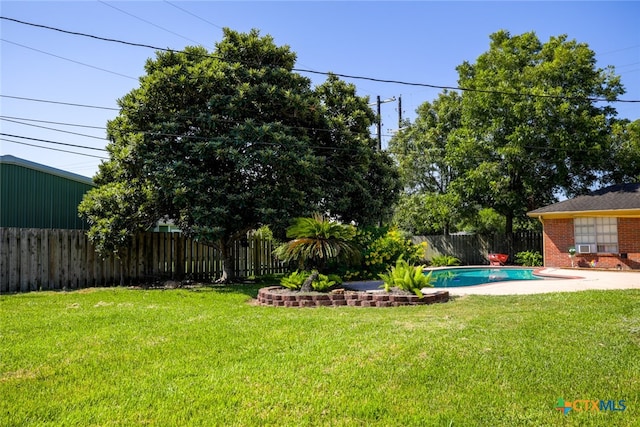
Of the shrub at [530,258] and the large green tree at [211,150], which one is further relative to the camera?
the shrub at [530,258]

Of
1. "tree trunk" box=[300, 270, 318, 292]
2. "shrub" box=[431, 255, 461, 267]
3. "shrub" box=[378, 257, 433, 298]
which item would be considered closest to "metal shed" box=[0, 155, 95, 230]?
"tree trunk" box=[300, 270, 318, 292]

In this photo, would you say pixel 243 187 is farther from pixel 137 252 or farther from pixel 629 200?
pixel 629 200

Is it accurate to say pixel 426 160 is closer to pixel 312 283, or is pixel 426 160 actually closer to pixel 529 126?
pixel 529 126

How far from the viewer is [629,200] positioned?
16.2 m

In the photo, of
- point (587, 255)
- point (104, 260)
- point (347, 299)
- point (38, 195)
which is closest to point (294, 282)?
point (347, 299)

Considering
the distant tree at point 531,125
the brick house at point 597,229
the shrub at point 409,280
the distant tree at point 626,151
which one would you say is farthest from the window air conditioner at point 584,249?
the shrub at point 409,280

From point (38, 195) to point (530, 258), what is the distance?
62.3 ft

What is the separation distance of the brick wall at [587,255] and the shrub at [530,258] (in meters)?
1.72

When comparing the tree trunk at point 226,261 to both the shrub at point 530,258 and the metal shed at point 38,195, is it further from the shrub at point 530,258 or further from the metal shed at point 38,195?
the shrub at point 530,258

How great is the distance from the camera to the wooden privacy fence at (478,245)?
21.8 m

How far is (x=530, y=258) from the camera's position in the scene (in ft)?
66.3

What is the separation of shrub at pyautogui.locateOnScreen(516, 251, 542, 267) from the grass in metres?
13.8

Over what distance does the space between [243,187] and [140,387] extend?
8783 mm

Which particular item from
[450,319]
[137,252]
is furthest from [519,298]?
[137,252]
